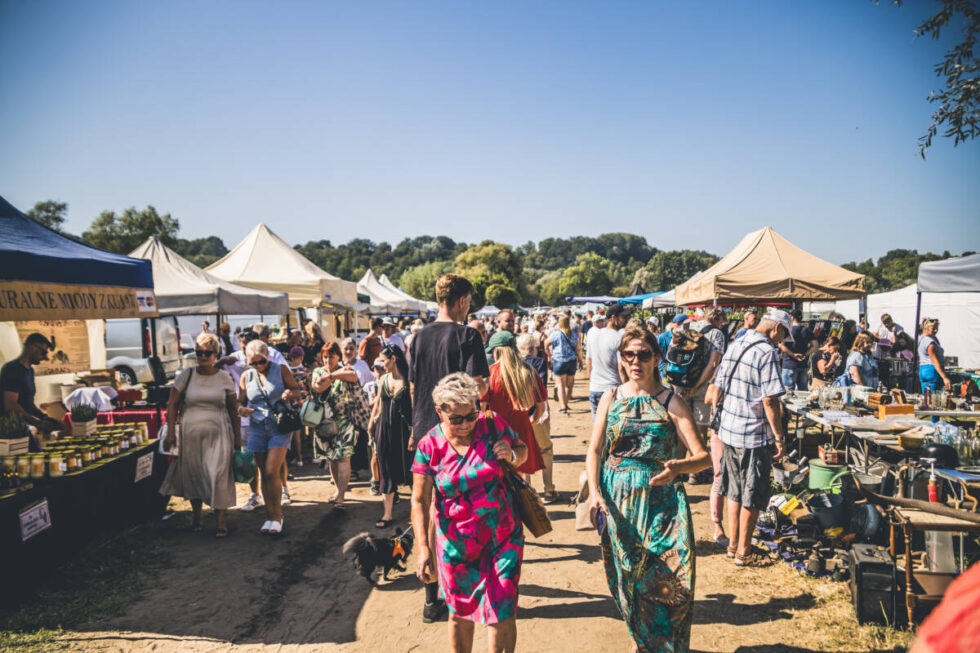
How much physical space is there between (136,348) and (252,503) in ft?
47.4

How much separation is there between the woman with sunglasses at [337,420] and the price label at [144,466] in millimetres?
1824

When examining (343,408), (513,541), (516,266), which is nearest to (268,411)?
(343,408)

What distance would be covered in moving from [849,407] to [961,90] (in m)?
3.69

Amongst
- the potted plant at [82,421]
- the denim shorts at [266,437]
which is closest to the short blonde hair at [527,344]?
the denim shorts at [266,437]

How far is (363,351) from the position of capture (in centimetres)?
640

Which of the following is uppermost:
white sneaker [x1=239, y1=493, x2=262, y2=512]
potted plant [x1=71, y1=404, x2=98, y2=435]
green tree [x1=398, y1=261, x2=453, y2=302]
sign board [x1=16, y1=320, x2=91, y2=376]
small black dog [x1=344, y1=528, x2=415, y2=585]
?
green tree [x1=398, y1=261, x2=453, y2=302]

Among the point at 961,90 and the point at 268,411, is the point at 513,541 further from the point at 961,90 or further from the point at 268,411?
the point at 961,90

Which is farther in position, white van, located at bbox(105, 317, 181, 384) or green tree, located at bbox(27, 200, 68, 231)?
green tree, located at bbox(27, 200, 68, 231)

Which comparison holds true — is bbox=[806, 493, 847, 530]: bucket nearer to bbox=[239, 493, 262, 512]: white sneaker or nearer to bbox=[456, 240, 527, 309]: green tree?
bbox=[239, 493, 262, 512]: white sneaker

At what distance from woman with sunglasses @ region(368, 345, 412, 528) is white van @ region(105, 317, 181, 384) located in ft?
41.9

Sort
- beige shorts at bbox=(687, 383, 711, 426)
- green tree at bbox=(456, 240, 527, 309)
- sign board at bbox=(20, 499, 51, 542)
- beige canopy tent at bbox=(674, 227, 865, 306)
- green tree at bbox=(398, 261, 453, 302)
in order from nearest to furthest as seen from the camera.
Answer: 1. sign board at bbox=(20, 499, 51, 542)
2. beige shorts at bbox=(687, 383, 711, 426)
3. beige canopy tent at bbox=(674, 227, 865, 306)
4. green tree at bbox=(398, 261, 453, 302)
5. green tree at bbox=(456, 240, 527, 309)

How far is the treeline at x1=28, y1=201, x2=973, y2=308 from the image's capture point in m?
35.4

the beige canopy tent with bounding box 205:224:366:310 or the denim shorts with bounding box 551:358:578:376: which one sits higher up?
the beige canopy tent with bounding box 205:224:366:310

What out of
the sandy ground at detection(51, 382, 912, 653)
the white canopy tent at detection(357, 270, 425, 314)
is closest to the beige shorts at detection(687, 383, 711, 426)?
the sandy ground at detection(51, 382, 912, 653)
